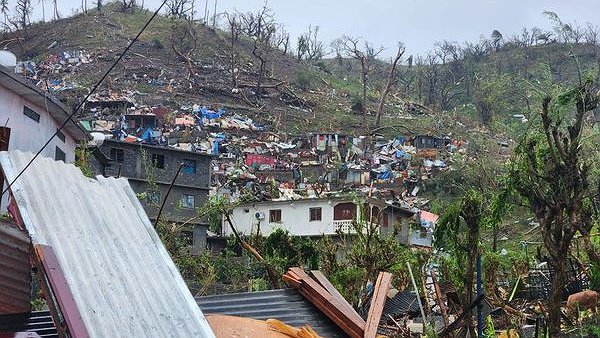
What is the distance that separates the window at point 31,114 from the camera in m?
13.7

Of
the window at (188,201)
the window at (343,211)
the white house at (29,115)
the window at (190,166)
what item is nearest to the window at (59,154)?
the white house at (29,115)

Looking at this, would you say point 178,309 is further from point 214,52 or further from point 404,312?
point 214,52

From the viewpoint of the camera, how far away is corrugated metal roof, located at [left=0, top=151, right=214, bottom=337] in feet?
10.2

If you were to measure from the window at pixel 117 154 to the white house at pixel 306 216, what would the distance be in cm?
497

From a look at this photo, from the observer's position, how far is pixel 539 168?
689 centimetres

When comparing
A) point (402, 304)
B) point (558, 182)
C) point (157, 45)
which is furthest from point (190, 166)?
point (157, 45)

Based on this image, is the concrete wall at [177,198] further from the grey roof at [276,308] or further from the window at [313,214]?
the grey roof at [276,308]

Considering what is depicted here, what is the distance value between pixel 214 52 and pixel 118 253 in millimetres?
51268

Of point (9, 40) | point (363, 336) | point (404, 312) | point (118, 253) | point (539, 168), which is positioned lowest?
point (404, 312)

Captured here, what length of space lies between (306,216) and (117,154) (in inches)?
282

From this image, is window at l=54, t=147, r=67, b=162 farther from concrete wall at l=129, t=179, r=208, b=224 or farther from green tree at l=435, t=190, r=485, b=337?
green tree at l=435, t=190, r=485, b=337

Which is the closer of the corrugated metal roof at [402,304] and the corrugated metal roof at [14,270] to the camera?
the corrugated metal roof at [14,270]

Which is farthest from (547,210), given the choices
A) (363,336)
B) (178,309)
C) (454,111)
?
(454,111)

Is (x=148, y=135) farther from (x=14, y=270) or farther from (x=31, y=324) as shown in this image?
(x=31, y=324)
